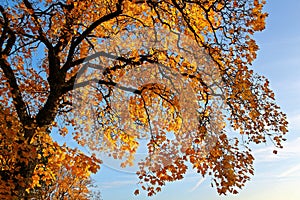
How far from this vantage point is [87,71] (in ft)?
50.5

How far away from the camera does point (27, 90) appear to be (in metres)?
16.8

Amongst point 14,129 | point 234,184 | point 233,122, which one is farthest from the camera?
point 233,122

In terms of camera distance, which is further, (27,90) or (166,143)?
(27,90)

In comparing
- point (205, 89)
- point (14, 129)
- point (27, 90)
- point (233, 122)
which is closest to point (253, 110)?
point (233, 122)

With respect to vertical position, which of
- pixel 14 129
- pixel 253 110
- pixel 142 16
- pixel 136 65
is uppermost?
pixel 142 16

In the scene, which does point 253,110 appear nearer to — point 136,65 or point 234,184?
point 234,184

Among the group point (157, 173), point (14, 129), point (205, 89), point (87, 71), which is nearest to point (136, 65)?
point (87, 71)

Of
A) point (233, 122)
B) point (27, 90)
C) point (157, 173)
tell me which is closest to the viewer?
point (157, 173)

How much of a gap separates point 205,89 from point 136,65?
133 inches

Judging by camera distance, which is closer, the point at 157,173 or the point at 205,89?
the point at 157,173

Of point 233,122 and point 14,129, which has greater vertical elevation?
point 233,122

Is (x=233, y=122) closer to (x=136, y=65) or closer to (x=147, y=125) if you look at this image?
(x=147, y=125)

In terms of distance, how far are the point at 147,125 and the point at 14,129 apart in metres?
6.42

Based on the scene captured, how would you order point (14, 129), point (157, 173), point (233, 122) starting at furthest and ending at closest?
point (233, 122) → point (157, 173) → point (14, 129)
